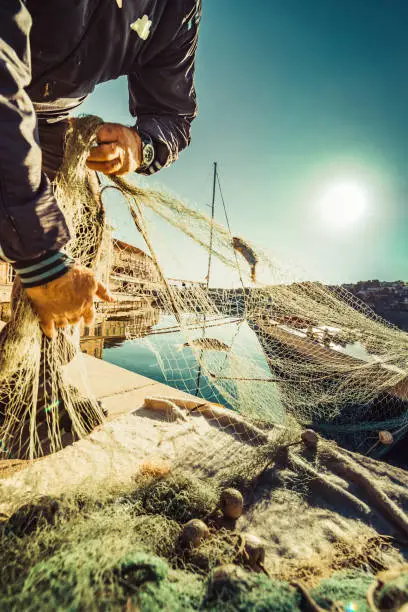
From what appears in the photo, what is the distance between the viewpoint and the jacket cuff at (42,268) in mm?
776

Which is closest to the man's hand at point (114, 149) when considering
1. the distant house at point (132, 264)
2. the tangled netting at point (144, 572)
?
Result: the distant house at point (132, 264)

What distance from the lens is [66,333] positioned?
145 cm

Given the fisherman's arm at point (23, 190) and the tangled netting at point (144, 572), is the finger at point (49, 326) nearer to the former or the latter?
the fisherman's arm at point (23, 190)

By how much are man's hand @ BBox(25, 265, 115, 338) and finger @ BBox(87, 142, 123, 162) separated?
729 mm

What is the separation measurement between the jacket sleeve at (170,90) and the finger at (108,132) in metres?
0.24

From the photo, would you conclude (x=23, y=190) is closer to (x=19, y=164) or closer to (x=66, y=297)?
(x=19, y=164)

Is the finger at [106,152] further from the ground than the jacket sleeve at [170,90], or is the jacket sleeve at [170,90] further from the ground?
the jacket sleeve at [170,90]

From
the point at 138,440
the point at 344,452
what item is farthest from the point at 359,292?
the point at 138,440

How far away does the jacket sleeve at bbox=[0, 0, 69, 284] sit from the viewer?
65 cm

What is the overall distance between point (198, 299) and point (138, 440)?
1.34 m

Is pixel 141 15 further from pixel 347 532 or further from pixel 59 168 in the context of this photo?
pixel 347 532

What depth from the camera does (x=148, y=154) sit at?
1.40m

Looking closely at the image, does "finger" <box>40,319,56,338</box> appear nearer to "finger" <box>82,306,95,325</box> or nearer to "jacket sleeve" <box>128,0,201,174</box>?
"finger" <box>82,306,95,325</box>

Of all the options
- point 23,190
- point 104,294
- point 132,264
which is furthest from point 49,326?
point 132,264
